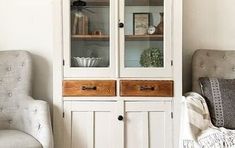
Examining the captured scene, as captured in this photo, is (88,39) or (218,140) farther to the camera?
(88,39)

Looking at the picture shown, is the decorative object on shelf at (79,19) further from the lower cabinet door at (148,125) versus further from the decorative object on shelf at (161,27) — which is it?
the lower cabinet door at (148,125)

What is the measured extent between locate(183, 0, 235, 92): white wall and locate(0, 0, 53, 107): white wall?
44.3 inches

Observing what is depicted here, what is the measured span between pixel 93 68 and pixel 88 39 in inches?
9.1

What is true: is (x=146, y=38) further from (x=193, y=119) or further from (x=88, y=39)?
(x=193, y=119)

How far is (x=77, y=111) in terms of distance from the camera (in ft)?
8.49

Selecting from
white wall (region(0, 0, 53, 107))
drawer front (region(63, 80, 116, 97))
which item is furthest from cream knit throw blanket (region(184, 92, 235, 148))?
white wall (region(0, 0, 53, 107))

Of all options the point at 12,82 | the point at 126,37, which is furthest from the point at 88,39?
the point at 12,82

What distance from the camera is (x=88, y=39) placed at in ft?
8.70

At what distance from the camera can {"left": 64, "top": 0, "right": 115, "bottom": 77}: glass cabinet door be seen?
258 centimetres

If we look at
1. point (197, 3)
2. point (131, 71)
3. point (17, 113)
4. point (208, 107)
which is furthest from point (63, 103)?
point (197, 3)

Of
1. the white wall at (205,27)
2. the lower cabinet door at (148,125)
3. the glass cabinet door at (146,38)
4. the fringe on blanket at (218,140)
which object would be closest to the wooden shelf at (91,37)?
the glass cabinet door at (146,38)

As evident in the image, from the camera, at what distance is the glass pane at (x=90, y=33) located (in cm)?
262

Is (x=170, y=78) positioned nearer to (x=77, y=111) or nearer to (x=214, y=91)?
(x=214, y=91)

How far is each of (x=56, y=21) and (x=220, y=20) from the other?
4.43 feet
